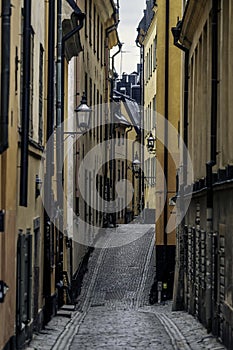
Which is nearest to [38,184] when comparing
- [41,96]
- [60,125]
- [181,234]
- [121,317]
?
[41,96]

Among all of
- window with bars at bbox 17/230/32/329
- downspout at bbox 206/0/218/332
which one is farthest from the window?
downspout at bbox 206/0/218/332

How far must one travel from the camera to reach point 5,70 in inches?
425

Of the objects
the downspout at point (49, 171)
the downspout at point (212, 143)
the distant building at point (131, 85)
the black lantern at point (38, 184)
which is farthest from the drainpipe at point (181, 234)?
the distant building at point (131, 85)

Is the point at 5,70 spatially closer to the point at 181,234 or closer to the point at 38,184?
the point at 38,184

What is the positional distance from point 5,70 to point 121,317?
11.0 m

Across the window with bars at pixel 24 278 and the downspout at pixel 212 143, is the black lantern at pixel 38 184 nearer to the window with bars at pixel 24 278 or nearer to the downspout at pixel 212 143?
the window with bars at pixel 24 278

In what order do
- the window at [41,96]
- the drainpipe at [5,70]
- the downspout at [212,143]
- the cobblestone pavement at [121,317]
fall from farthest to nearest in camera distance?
1. the window at [41,96]
2. the downspout at [212,143]
3. the cobblestone pavement at [121,317]
4. the drainpipe at [5,70]

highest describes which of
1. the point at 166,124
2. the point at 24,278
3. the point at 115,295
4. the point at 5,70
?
the point at 166,124

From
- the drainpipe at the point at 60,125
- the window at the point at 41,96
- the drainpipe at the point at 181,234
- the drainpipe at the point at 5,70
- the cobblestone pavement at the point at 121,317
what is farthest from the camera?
the drainpipe at the point at 181,234

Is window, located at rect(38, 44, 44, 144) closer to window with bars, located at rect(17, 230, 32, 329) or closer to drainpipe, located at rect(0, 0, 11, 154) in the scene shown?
window with bars, located at rect(17, 230, 32, 329)

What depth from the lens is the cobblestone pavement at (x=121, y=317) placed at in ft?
50.5

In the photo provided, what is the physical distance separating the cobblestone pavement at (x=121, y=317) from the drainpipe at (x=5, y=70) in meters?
4.53

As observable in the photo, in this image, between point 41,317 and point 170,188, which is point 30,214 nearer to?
point 41,317

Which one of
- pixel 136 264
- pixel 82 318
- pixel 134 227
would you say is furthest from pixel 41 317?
pixel 134 227
